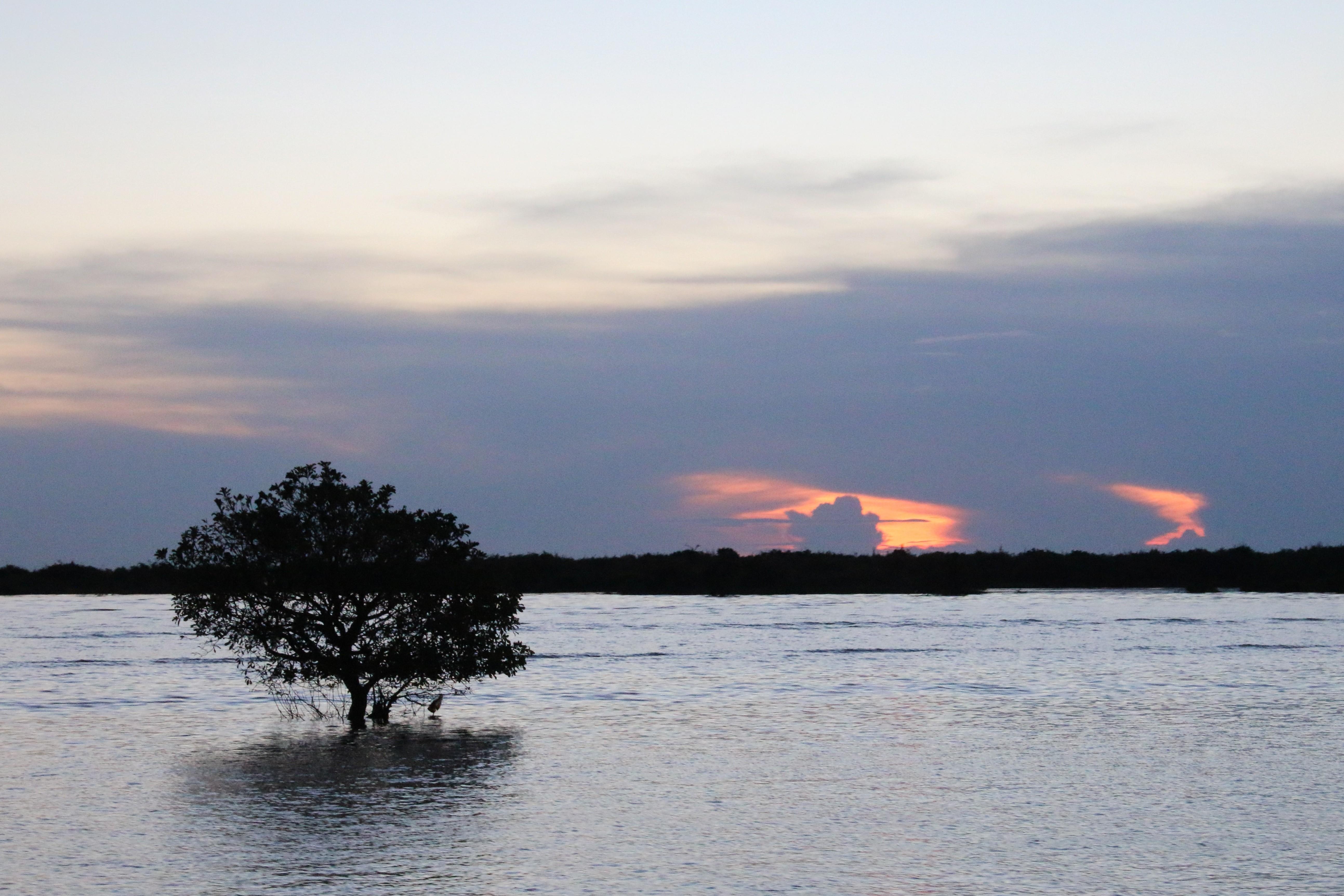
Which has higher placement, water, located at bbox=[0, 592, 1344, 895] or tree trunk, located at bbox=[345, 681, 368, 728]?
tree trunk, located at bbox=[345, 681, 368, 728]

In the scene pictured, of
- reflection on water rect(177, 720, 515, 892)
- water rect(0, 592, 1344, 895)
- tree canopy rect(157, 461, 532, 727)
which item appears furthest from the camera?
tree canopy rect(157, 461, 532, 727)

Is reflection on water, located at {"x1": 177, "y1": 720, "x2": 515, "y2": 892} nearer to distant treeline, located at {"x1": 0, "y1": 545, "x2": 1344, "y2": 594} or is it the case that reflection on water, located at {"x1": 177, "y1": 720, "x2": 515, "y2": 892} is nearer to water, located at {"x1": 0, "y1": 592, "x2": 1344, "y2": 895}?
water, located at {"x1": 0, "y1": 592, "x2": 1344, "y2": 895}

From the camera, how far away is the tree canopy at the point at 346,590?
3145 cm

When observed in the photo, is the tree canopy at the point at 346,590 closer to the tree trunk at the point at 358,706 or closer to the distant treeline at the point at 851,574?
the tree trunk at the point at 358,706

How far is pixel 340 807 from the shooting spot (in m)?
22.1

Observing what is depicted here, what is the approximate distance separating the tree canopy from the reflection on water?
5.63 ft

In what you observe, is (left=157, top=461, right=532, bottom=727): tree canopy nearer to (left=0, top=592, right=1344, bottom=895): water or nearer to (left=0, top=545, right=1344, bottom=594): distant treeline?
(left=0, top=592, right=1344, bottom=895): water

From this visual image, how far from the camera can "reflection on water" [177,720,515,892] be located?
17.2 m

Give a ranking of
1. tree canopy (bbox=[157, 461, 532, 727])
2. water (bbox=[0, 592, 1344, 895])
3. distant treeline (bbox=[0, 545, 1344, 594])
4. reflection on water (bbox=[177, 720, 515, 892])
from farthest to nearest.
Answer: distant treeline (bbox=[0, 545, 1344, 594]), tree canopy (bbox=[157, 461, 532, 727]), water (bbox=[0, 592, 1344, 895]), reflection on water (bbox=[177, 720, 515, 892])

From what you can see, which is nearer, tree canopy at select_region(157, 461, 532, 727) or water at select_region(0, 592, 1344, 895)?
water at select_region(0, 592, 1344, 895)

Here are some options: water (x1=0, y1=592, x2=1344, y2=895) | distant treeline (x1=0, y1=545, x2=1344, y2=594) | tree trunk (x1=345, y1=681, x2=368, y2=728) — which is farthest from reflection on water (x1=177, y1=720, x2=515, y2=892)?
distant treeline (x1=0, y1=545, x2=1344, y2=594)

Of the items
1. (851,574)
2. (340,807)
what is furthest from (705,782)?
(851,574)

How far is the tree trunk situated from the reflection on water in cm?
65

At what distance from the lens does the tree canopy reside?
31453 millimetres
